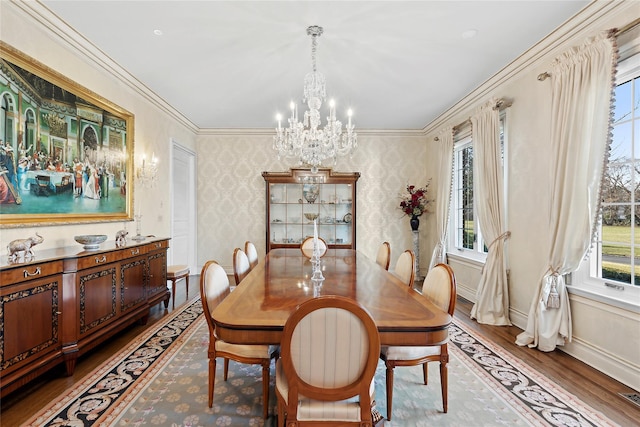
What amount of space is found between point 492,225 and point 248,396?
3061mm

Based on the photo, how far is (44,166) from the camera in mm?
2512

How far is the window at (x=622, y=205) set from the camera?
2.22 meters

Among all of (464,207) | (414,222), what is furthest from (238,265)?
(414,222)

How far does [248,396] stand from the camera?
6.64ft

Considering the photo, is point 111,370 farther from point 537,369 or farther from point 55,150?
point 537,369

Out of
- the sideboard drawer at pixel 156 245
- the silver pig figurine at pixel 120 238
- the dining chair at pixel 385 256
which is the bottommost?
the dining chair at pixel 385 256

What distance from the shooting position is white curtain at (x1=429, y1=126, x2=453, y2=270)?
4.81 metres

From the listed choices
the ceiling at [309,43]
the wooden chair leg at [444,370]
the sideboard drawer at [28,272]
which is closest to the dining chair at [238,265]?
the sideboard drawer at [28,272]

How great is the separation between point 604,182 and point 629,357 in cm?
123

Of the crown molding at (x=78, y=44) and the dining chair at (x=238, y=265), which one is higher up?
the crown molding at (x=78, y=44)

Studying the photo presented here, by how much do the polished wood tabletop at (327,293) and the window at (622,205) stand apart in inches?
66.4

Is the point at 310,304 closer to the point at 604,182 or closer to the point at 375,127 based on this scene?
the point at 604,182

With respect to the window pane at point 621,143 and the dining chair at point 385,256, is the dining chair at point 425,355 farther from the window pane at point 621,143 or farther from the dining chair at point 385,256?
the window pane at point 621,143

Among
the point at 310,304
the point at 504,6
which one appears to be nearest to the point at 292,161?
the point at 504,6
